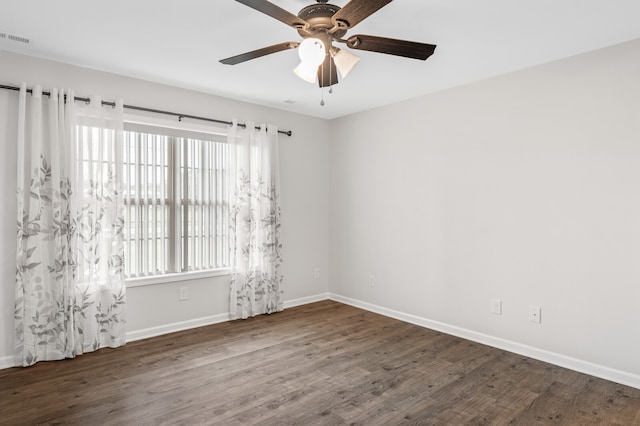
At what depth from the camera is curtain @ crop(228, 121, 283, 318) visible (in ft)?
13.6

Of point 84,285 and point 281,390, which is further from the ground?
point 84,285

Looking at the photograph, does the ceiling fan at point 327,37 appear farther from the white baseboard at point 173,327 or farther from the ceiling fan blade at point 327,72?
the white baseboard at point 173,327

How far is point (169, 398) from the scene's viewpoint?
8.08 ft

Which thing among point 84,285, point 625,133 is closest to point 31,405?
point 84,285

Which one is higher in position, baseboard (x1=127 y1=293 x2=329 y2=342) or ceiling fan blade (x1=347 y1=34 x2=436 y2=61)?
ceiling fan blade (x1=347 y1=34 x2=436 y2=61)

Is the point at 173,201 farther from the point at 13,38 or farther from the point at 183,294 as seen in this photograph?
the point at 13,38

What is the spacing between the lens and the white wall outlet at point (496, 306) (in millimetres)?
3373

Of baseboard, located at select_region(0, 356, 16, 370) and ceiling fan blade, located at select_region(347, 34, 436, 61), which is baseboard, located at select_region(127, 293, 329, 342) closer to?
baseboard, located at select_region(0, 356, 16, 370)

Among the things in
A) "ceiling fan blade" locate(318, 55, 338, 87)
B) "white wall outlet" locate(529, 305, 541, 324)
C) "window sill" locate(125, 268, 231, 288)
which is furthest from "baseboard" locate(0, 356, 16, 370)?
"white wall outlet" locate(529, 305, 541, 324)

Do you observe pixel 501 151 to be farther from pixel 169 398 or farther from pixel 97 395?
pixel 97 395

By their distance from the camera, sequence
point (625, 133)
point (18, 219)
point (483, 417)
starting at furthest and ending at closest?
point (18, 219) → point (625, 133) → point (483, 417)

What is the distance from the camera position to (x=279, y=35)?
104 inches

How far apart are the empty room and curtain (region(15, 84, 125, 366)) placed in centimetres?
2

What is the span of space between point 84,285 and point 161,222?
88 centimetres
